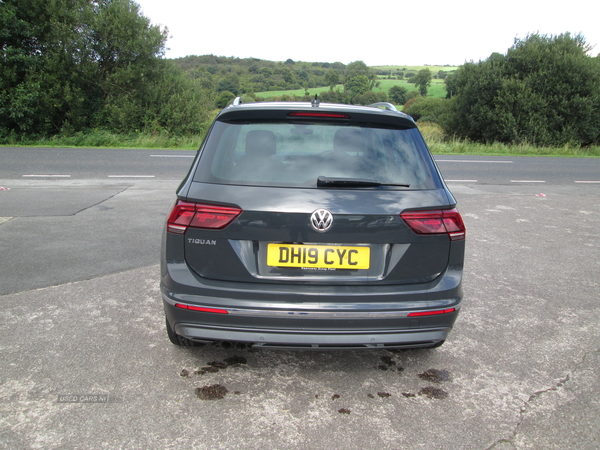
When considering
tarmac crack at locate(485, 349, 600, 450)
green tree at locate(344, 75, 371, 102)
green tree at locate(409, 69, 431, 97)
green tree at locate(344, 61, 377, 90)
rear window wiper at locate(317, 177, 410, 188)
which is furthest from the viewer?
green tree at locate(409, 69, 431, 97)

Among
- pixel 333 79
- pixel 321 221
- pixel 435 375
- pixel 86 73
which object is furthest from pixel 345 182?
pixel 333 79

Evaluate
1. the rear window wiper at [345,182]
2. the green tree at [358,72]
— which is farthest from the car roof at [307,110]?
the green tree at [358,72]

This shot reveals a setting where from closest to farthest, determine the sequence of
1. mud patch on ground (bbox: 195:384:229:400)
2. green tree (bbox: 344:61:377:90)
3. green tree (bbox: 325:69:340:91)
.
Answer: mud patch on ground (bbox: 195:384:229:400)
green tree (bbox: 325:69:340:91)
green tree (bbox: 344:61:377:90)

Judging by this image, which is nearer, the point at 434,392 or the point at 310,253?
the point at 310,253

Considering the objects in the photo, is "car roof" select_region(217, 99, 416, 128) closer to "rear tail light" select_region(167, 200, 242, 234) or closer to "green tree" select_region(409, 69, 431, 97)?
"rear tail light" select_region(167, 200, 242, 234)

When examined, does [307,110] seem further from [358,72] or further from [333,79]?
[358,72]

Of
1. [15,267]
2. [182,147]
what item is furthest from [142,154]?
[15,267]

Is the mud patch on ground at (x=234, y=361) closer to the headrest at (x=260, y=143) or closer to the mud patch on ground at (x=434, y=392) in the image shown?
the mud patch on ground at (x=434, y=392)

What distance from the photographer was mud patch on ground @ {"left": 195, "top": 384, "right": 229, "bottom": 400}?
276 centimetres

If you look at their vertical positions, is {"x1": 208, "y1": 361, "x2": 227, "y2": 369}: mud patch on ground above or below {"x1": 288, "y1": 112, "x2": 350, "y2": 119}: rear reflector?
below

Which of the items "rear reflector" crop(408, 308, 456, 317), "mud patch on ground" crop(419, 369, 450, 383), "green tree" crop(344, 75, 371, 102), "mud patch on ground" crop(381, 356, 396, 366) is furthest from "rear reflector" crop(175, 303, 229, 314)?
"green tree" crop(344, 75, 371, 102)

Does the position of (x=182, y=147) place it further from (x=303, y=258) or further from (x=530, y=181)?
(x=303, y=258)

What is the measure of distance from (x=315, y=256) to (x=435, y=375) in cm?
124

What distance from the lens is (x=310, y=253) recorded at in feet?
8.42
